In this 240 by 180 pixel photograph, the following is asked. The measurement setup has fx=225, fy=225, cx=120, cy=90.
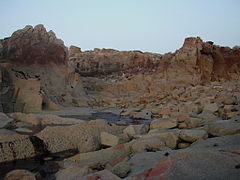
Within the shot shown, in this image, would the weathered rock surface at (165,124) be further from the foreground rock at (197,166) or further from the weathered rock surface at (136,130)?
the foreground rock at (197,166)

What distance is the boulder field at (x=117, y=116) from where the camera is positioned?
232 centimetres

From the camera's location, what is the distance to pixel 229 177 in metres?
1.70

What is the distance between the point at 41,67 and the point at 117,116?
6524 mm

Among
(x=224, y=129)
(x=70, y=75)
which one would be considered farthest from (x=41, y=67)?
(x=224, y=129)

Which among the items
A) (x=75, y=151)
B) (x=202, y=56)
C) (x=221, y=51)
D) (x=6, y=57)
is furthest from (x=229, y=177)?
(x=221, y=51)

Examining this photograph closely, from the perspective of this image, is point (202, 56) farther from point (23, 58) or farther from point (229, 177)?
point (229, 177)

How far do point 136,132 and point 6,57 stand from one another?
1087 cm

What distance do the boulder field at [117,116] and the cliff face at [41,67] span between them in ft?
0.16

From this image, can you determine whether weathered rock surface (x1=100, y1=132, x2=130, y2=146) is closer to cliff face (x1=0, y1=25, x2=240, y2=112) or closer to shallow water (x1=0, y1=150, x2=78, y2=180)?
shallow water (x1=0, y1=150, x2=78, y2=180)

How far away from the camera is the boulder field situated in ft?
7.62

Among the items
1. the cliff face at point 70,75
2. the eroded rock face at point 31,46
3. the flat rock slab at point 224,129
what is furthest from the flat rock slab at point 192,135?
the eroded rock face at point 31,46

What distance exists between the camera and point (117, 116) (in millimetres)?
8805

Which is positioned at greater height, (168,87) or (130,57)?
(130,57)

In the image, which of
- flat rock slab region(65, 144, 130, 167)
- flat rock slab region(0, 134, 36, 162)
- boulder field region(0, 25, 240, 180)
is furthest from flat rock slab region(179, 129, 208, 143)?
flat rock slab region(0, 134, 36, 162)
